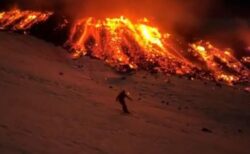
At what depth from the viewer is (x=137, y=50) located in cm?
3291

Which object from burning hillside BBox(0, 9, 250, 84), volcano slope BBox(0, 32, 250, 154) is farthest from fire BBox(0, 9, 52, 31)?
volcano slope BBox(0, 32, 250, 154)

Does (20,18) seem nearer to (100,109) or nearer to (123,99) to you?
(100,109)

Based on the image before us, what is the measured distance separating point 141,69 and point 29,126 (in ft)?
50.2

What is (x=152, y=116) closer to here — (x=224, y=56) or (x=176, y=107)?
(x=176, y=107)

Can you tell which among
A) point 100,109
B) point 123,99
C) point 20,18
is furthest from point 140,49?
point 100,109

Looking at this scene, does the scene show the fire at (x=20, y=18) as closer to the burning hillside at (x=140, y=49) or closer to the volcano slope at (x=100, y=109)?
the burning hillside at (x=140, y=49)

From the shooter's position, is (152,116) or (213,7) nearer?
(152,116)

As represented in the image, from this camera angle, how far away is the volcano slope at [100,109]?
15242mm

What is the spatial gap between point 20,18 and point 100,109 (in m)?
20.2

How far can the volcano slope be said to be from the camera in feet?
50.0

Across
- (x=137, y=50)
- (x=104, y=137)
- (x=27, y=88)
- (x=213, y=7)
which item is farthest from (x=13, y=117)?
(x=213, y=7)

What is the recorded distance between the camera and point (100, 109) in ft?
66.6

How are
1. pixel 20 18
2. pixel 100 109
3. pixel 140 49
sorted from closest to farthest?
pixel 100 109 < pixel 140 49 < pixel 20 18

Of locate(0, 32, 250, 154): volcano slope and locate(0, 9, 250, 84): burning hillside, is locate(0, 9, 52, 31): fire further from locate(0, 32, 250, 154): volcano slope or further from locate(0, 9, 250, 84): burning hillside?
locate(0, 32, 250, 154): volcano slope
